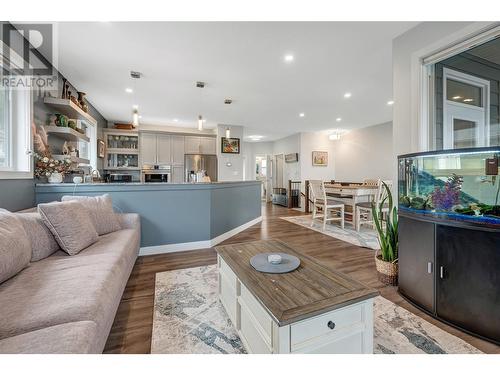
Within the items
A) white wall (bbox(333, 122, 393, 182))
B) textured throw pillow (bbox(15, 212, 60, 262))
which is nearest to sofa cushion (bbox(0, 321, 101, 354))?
textured throw pillow (bbox(15, 212, 60, 262))

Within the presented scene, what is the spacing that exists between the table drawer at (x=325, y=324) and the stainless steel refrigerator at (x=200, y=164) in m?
5.77

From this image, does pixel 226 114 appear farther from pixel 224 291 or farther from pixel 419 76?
pixel 224 291

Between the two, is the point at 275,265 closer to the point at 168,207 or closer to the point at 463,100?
the point at 168,207

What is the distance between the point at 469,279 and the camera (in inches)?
62.7

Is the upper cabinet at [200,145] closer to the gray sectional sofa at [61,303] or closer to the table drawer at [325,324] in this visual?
the gray sectional sofa at [61,303]

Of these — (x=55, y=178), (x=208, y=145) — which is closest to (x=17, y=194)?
(x=55, y=178)

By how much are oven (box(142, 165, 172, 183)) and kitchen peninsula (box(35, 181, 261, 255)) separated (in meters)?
3.22

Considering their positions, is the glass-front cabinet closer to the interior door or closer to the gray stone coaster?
the gray stone coaster

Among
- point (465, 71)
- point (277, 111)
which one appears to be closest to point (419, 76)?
point (465, 71)

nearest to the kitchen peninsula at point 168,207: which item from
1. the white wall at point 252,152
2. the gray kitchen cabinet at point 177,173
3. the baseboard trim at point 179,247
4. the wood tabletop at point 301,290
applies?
the baseboard trim at point 179,247

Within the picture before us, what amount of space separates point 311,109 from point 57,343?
5.29m

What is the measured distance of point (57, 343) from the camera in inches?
34.5

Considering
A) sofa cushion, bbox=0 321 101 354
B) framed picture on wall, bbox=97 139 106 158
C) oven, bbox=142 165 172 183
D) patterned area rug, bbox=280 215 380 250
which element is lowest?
patterned area rug, bbox=280 215 380 250

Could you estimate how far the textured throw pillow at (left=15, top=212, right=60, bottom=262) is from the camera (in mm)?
1712
